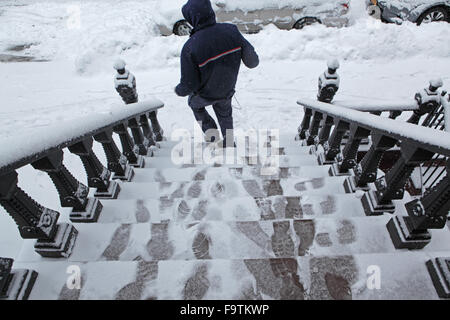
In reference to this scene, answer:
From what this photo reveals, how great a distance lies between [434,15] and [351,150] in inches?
314

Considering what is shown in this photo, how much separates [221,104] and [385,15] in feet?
23.4

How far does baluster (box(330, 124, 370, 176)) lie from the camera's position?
225cm

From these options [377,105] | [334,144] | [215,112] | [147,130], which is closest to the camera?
[334,144]

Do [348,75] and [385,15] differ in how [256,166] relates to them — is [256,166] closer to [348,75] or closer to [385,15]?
[348,75]

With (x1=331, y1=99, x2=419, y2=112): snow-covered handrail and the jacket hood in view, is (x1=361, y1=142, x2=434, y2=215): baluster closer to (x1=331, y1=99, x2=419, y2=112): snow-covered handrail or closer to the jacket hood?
(x1=331, y1=99, x2=419, y2=112): snow-covered handrail

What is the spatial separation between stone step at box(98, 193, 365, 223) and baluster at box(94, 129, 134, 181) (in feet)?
1.75

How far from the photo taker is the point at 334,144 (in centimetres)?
292

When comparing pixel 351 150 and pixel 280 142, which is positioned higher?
pixel 351 150

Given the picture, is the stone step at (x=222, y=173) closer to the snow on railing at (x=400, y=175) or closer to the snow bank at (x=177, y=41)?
the snow on railing at (x=400, y=175)

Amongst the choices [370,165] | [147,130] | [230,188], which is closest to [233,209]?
[230,188]

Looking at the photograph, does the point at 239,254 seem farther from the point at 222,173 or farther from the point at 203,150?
the point at 203,150

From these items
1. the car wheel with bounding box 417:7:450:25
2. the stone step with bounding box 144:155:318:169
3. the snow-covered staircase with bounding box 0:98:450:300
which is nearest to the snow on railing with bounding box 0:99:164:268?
the snow-covered staircase with bounding box 0:98:450:300

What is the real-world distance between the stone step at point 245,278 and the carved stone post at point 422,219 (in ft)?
0.34

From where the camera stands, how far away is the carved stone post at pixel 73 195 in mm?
1726
